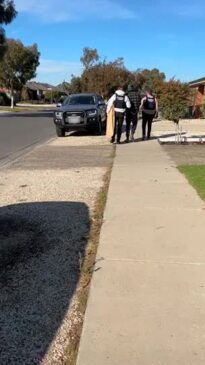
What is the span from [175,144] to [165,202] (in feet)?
30.9

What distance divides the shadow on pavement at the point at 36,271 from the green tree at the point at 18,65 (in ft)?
229

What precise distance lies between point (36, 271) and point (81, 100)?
60.5ft

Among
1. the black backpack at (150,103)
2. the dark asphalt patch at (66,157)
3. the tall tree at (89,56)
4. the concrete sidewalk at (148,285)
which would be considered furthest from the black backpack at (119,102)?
the tall tree at (89,56)

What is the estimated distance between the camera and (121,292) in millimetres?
4547

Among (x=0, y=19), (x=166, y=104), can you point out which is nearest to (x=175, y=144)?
(x=166, y=104)

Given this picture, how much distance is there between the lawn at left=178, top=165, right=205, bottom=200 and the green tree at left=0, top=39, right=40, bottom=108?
216ft

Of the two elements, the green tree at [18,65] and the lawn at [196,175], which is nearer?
the lawn at [196,175]

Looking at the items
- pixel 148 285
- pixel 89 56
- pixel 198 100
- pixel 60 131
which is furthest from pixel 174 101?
pixel 89 56

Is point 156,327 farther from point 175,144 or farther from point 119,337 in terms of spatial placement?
point 175,144

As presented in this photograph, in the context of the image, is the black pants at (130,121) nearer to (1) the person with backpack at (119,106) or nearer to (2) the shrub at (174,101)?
(1) the person with backpack at (119,106)

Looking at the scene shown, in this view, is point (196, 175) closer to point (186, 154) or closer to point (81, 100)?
point (186, 154)

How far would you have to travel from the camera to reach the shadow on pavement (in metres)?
3.81

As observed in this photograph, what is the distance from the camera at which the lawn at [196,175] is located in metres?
8.83

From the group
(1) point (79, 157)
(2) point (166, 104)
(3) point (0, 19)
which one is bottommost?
(1) point (79, 157)
